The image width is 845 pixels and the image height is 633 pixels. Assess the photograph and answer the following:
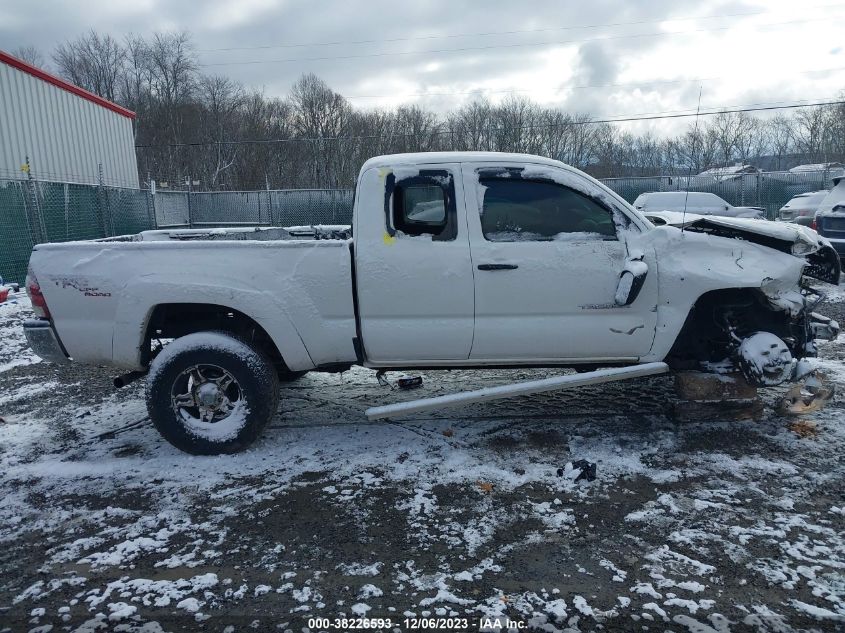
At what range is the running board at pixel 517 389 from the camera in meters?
4.23

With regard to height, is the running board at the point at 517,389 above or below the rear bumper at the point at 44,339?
below

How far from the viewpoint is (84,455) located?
4.46m

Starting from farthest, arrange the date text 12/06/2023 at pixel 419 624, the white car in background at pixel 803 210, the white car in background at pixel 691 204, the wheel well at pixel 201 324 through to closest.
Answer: the white car in background at pixel 691 204, the white car in background at pixel 803 210, the wheel well at pixel 201 324, the date text 12/06/2023 at pixel 419 624

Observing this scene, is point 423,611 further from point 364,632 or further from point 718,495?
point 718,495

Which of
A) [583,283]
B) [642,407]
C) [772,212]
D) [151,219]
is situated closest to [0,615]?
[583,283]

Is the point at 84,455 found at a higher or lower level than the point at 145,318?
lower

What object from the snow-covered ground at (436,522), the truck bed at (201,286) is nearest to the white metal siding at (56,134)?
the truck bed at (201,286)

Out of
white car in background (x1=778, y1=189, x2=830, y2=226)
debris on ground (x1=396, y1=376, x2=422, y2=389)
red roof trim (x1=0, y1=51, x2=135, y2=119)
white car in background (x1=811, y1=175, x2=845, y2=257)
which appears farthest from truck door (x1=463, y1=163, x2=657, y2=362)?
red roof trim (x1=0, y1=51, x2=135, y2=119)

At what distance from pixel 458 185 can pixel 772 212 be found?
21.7 metres

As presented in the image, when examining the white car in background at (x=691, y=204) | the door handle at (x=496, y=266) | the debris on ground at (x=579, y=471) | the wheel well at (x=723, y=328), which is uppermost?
the white car in background at (x=691, y=204)

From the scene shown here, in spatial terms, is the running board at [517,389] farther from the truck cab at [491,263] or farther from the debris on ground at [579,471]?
the debris on ground at [579,471]

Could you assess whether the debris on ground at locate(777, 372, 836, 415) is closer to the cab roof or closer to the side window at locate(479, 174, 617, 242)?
the side window at locate(479, 174, 617, 242)

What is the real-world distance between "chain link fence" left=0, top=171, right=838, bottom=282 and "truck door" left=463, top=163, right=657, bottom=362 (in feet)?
37.6

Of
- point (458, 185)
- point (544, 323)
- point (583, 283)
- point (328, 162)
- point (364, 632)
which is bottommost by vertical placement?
point (364, 632)
